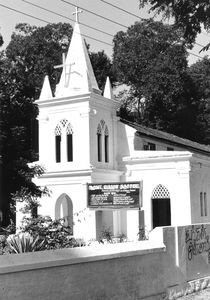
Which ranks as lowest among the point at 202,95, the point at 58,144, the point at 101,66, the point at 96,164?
the point at 96,164

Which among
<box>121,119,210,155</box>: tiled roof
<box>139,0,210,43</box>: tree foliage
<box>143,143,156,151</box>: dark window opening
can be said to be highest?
<box>121,119,210,155</box>: tiled roof

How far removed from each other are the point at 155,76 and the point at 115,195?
28.5 metres

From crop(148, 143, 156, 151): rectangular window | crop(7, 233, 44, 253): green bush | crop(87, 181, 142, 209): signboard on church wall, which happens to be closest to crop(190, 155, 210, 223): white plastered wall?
crop(148, 143, 156, 151): rectangular window

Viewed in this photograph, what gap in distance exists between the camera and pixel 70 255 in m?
9.58

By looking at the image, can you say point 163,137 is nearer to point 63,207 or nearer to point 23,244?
point 63,207

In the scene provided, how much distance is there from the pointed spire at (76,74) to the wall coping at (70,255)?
75.3 ft

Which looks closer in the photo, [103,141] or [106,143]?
[103,141]

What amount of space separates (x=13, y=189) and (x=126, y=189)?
9340mm

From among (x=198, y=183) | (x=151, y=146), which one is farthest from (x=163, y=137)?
(x=198, y=183)

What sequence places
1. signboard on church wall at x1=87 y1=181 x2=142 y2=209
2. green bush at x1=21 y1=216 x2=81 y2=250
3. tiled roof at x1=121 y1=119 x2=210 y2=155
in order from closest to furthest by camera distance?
1. green bush at x1=21 y1=216 x2=81 y2=250
2. signboard on church wall at x1=87 y1=181 x2=142 y2=209
3. tiled roof at x1=121 y1=119 x2=210 y2=155

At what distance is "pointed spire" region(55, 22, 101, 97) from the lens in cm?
3462

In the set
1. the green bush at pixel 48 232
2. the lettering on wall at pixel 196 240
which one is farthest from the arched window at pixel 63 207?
the green bush at pixel 48 232

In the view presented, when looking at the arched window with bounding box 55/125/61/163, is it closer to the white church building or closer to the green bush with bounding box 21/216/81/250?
the white church building

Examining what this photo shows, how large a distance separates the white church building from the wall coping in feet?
66.1
